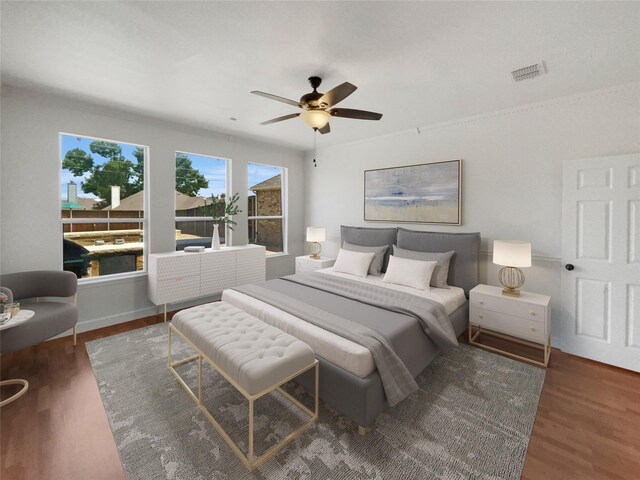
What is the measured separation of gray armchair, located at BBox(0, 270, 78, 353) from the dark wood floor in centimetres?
38

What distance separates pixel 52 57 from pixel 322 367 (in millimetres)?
3242

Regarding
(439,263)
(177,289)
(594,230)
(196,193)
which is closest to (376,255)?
(439,263)

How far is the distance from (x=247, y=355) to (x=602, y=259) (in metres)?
3.37

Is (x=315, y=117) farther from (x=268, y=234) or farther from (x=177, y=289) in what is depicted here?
(x=268, y=234)

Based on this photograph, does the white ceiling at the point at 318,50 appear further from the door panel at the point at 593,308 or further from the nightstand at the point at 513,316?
the nightstand at the point at 513,316

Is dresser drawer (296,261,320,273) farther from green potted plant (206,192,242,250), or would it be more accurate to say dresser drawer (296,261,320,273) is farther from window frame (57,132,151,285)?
window frame (57,132,151,285)

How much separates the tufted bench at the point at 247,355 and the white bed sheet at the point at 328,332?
0.15m

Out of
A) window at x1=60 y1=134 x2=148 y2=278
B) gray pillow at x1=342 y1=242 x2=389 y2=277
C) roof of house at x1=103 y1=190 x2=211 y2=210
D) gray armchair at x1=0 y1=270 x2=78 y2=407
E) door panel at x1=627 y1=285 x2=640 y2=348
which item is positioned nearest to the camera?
gray armchair at x1=0 y1=270 x2=78 y2=407

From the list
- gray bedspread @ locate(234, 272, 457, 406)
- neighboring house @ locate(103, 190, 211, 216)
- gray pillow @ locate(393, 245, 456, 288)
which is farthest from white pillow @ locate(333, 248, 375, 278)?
neighboring house @ locate(103, 190, 211, 216)

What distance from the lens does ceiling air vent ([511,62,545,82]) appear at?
93.5 inches

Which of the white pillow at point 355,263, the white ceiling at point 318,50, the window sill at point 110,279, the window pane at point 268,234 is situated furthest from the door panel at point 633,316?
the window sill at point 110,279

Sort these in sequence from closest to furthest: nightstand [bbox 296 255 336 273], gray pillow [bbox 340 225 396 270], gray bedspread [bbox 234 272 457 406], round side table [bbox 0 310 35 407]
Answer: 1. gray bedspread [bbox 234 272 457 406]
2. round side table [bbox 0 310 35 407]
3. gray pillow [bbox 340 225 396 270]
4. nightstand [bbox 296 255 336 273]

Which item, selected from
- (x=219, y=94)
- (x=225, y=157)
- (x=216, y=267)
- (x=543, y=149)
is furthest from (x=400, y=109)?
(x=216, y=267)

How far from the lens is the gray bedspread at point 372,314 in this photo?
197 centimetres
